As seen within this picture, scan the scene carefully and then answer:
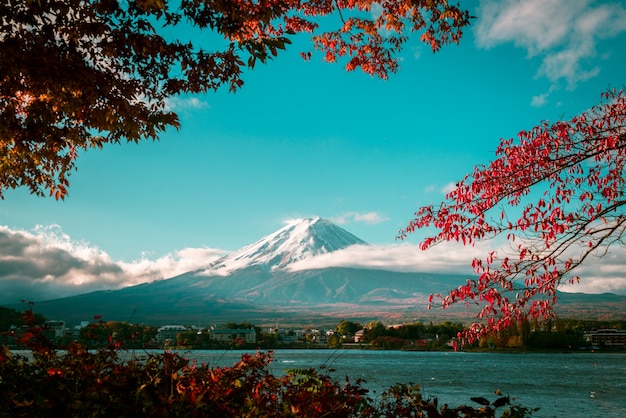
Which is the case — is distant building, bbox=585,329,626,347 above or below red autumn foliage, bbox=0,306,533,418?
below

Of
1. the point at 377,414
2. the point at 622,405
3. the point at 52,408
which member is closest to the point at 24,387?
the point at 52,408

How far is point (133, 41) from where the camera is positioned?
6906mm

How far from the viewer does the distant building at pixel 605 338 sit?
143125mm

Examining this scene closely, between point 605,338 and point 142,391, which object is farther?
point 605,338

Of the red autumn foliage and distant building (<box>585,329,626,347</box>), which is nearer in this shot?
the red autumn foliage

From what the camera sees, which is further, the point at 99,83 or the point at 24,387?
the point at 99,83

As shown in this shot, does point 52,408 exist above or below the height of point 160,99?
below

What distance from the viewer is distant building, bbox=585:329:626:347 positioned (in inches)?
5635

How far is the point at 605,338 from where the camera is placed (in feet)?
482

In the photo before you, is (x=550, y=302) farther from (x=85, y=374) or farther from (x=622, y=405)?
(x=622, y=405)

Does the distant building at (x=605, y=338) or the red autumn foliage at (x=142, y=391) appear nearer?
the red autumn foliage at (x=142, y=391)

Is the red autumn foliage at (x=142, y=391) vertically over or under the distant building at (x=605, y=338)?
over

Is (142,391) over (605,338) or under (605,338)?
over

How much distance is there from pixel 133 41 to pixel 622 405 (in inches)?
1963
